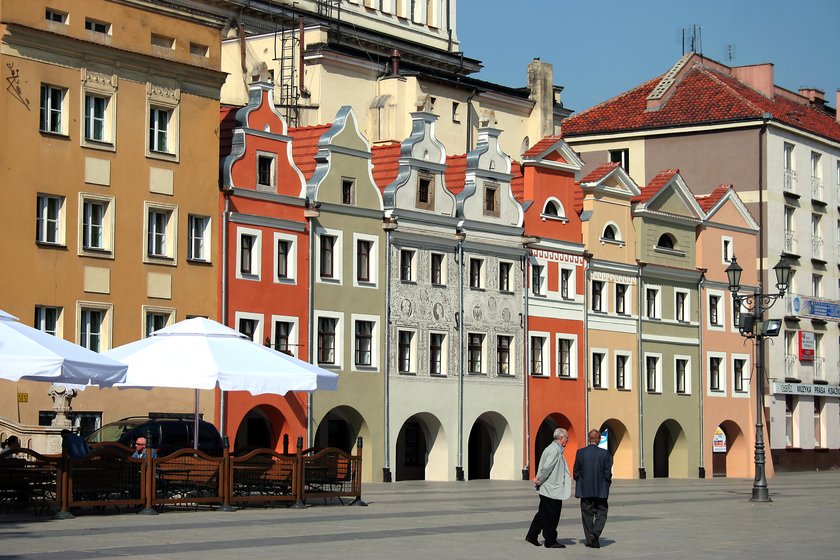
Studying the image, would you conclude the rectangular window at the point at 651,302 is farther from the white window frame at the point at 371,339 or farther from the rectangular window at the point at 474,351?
the white window frame at the point at 371,339

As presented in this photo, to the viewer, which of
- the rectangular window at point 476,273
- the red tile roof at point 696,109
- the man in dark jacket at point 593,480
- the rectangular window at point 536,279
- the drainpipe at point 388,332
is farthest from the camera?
the red tile roof at point 696,109

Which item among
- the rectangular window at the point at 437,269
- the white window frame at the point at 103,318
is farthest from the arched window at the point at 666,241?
the white window frame at the point at 103,318

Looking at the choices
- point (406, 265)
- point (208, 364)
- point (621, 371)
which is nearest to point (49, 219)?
point (208, 364)

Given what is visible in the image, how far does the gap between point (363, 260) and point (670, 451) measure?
21960 millimetres

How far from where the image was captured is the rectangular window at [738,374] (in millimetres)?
77125

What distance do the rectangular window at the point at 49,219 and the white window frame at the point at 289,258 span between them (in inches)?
336

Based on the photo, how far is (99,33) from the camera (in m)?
48.3

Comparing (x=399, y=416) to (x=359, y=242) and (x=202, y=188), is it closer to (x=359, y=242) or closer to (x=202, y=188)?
(x=359, y=242)

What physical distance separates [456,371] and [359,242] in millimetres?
6822

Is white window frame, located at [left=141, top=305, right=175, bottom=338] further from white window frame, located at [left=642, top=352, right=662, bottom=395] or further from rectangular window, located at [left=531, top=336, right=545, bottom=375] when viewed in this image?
white window frame, located at [left=642, top=352, right=662, bottom=395]

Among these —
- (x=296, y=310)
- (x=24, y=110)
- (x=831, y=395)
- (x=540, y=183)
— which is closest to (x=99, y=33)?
(x=24, y=110)

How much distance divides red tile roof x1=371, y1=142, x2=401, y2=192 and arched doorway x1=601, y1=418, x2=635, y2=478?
1516 cm

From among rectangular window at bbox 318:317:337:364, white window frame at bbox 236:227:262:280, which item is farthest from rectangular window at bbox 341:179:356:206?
white window frame at bbox 236:227:262:280

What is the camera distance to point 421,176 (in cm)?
5991
